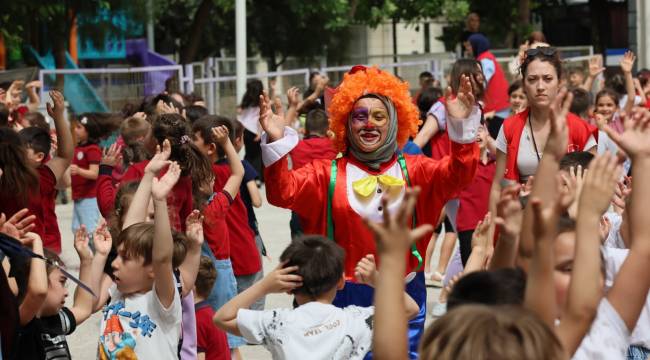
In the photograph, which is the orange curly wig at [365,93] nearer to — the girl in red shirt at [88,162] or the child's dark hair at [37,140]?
the child's dark hair at [37,140]

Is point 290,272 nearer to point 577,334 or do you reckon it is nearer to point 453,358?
point 577,334

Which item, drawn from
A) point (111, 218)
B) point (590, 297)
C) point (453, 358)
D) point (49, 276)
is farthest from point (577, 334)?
point (111, 218)

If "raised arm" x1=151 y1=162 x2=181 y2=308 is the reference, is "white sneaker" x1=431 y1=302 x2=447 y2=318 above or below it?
below

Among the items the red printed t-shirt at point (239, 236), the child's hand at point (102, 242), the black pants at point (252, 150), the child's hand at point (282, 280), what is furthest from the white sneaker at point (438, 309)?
the black pants at point (252, 150)

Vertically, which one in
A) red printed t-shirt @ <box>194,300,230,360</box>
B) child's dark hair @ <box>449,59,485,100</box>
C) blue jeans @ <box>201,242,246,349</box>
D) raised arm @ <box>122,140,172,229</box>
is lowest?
red printed t-shirt @ <box>194,300,230,360</box>

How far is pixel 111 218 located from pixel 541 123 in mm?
2334

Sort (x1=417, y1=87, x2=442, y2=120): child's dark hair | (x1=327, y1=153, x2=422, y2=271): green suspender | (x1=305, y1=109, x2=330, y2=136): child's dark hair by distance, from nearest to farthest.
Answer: (x1=327, y1=153, x2=422, y2=271): green suspender < (x1=305, y1=109, x2=330, y2=136): child's dark hair < (x1=417, y1=87, x2=442, y2=120): child's dark hair

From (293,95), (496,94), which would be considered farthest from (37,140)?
(496,94)

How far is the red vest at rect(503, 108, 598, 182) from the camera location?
6914 millimetres

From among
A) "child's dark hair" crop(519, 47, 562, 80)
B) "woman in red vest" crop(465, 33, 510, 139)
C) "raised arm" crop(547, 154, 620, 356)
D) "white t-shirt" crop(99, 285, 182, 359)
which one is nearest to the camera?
"raised arm" crop(547, 154, 620, 356)

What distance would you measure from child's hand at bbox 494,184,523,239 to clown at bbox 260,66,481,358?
1841 millimetres

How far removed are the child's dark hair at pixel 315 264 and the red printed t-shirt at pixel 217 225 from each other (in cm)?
263

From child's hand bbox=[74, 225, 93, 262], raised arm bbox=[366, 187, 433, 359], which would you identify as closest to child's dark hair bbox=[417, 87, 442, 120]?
child's hand bbox=[74, 225, 93, 262]

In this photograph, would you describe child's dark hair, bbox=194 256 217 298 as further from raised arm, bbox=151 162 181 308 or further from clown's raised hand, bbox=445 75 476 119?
clown's raised hand, bbox=445 75 476 119
